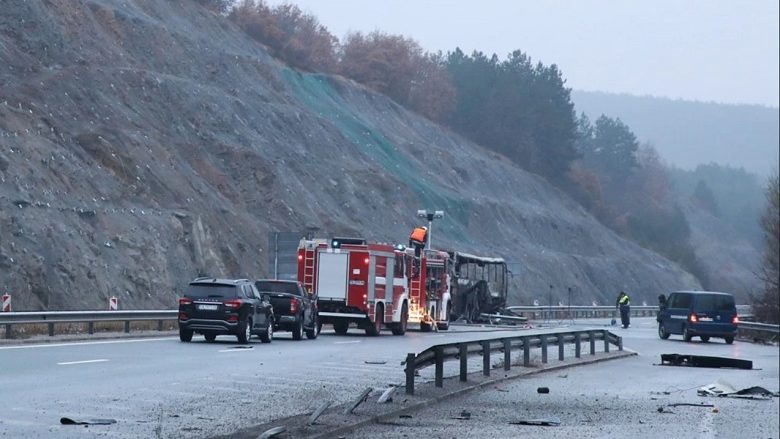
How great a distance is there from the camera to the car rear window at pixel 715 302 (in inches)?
1863

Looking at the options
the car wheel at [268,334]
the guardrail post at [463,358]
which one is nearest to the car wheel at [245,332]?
the car wheel at [268,334]

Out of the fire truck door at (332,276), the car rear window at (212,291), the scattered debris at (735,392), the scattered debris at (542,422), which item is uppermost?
the fire truck door at (332,276)

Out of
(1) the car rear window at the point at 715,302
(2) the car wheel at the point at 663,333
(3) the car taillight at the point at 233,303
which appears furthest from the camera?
(2) the car wheel at the point at 663,333

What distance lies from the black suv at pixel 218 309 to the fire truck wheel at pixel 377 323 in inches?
365

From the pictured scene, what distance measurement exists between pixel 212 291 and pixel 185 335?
1.44m

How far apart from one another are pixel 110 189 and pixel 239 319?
2244 cm

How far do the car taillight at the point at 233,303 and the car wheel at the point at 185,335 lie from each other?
133 cm

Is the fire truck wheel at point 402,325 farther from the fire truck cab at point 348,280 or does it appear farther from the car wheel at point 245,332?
the car wheel at point 245,332

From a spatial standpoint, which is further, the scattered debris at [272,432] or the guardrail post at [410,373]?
the guardrail post at [410,373]

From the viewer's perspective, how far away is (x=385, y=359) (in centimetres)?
2952

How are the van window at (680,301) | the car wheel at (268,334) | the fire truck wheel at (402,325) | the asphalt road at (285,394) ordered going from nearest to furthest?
the asphalt road at (285,394) → the car wheel at (268,334) → the fire truck wheel at (402,325) → the van window at (680,301)

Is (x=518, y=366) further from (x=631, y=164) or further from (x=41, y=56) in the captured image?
(x=631, y=164)

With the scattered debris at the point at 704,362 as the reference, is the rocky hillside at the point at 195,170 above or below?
above

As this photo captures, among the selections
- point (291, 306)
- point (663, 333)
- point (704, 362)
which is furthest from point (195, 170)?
point (704, 362)
